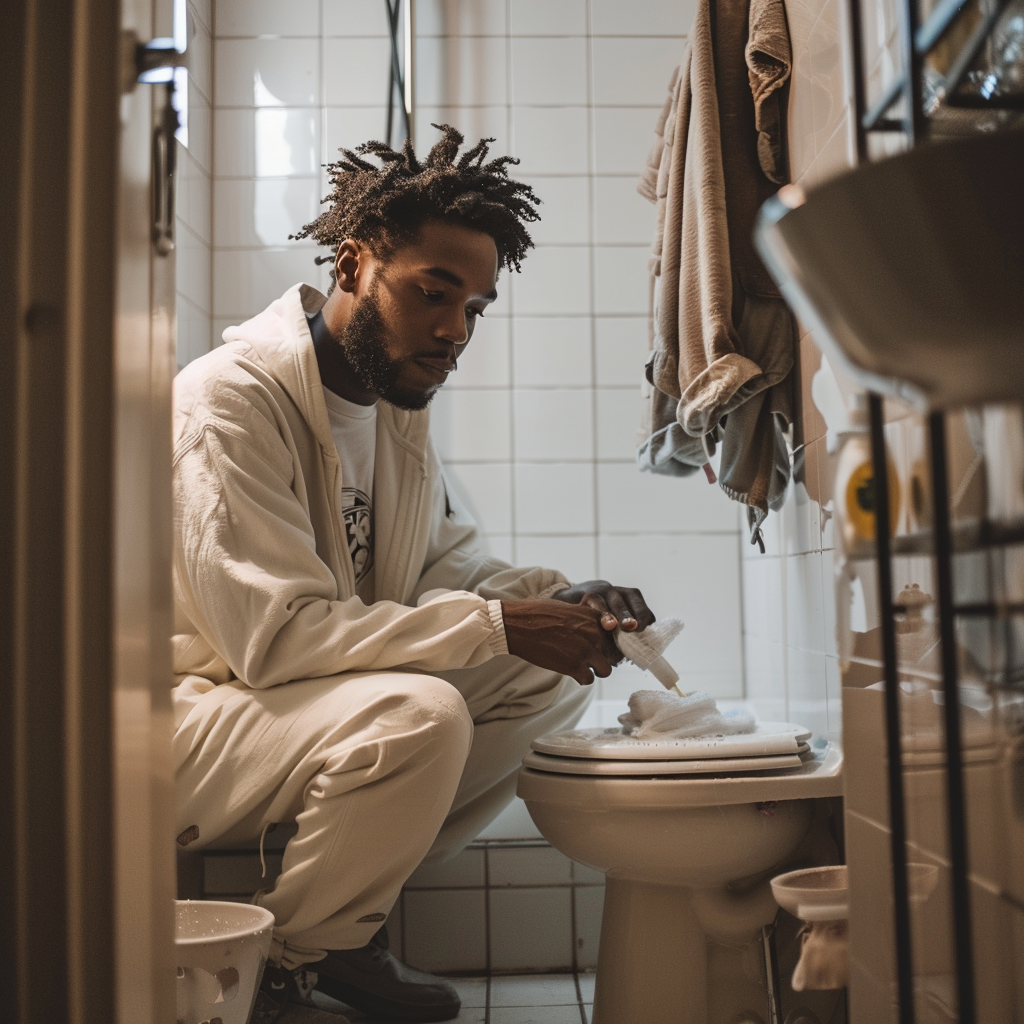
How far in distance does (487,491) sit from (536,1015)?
1056mm

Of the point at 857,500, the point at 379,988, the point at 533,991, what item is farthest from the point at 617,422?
the point at 857,500

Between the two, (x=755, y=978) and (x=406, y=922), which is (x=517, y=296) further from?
(x=755, y=978)

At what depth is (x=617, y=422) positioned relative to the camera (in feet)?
7.29

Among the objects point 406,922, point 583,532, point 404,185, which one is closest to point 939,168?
point 404,185

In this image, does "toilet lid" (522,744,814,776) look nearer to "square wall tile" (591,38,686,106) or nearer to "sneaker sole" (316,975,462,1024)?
"sneaker sole" (316,975,462,1024)

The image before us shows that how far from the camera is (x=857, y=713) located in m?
0.94

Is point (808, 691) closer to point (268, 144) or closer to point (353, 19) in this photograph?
point (268, 144)

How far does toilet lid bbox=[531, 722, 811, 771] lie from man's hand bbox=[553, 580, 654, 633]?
0.52 ft

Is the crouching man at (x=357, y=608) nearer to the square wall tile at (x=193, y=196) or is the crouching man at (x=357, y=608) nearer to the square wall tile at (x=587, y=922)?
the square wall tile at (x=587, y=922)

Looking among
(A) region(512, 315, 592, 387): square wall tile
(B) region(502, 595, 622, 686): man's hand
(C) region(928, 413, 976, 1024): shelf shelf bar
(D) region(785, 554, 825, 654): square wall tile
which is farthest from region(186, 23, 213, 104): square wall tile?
(C) region(928, 413, 976, 1024): shelf shelf bar

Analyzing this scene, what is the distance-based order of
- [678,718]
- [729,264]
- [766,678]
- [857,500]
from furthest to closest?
→ [766,678] → [729,264] → [678,718] → [857,500]

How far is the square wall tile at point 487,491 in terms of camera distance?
221 cm

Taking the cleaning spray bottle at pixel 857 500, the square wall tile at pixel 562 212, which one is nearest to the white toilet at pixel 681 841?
the cleaning spray bottle at pixel 857 500

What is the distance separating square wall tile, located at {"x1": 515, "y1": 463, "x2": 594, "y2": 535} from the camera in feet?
7.25
